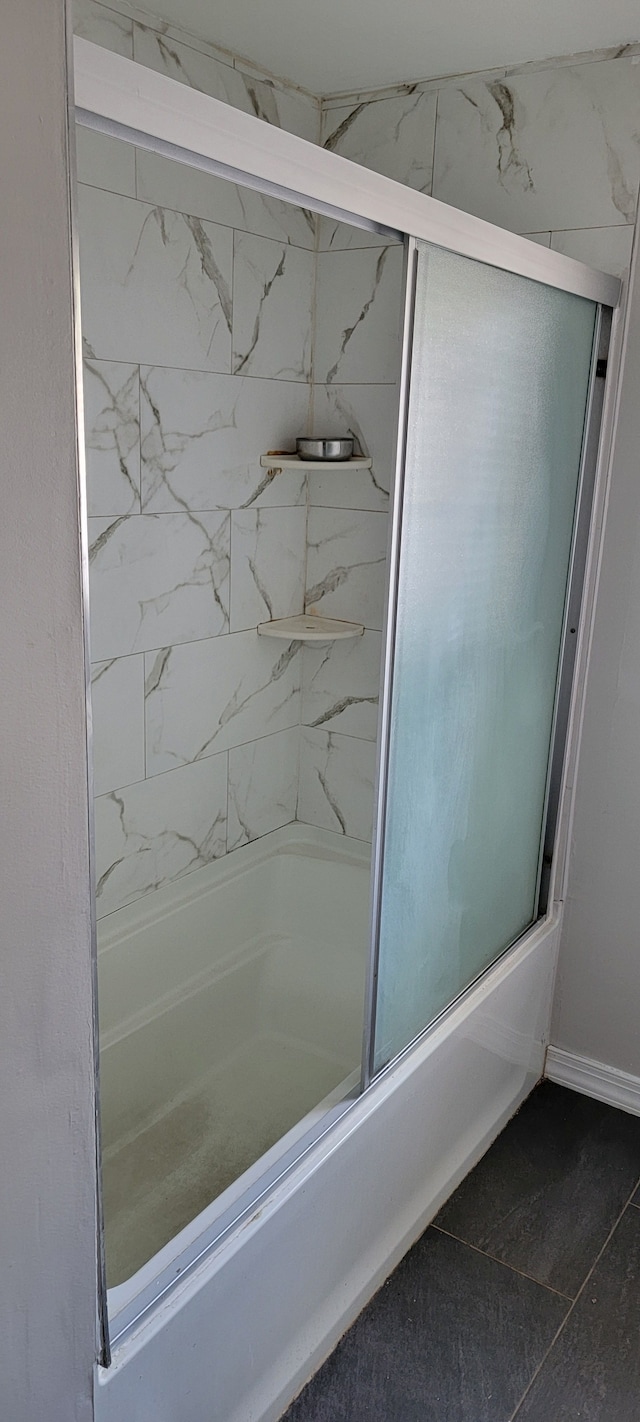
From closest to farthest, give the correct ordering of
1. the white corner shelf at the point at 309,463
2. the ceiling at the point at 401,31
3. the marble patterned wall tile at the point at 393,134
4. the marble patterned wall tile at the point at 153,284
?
the ceiling at the point at 401,31, the marble patterned wall tile at the point at 153,284, the marble patterned wall tile at the point at 393,134, the white corner shelf at the point at 309,463

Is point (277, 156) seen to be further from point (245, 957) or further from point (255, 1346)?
point (245, 957)

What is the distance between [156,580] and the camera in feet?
7.32

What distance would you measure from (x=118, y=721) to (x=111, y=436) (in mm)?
594

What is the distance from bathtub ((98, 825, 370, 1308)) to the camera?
1966 millimetres

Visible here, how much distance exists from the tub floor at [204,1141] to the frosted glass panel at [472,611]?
0.45 metres

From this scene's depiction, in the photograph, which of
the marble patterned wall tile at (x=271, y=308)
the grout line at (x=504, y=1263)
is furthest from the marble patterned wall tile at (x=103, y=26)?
the grout line at (x=504, y=1263)

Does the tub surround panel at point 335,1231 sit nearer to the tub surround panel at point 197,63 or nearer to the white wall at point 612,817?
the white wall at point 612,817

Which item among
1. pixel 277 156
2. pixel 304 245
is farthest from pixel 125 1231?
pixel 304 245

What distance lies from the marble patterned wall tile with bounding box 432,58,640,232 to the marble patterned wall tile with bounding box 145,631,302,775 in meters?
1.11

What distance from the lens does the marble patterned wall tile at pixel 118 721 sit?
2.16 meters

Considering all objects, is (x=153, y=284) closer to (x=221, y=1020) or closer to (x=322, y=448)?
(x=322, y=448)

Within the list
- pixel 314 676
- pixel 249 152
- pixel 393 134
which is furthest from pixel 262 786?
pixel 249 152

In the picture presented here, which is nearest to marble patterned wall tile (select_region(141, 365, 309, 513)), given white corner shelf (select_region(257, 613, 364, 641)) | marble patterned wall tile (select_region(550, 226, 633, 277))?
white corner shelf (select_region(257, 613, 364, 641))

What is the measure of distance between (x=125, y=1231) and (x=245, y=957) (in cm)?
81
